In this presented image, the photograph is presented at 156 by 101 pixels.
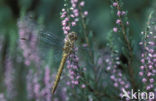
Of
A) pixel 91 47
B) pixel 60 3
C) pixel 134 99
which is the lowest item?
pixel 134 99

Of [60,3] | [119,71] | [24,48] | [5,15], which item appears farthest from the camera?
[5,15]

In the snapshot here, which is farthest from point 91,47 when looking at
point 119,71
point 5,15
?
point 5,15

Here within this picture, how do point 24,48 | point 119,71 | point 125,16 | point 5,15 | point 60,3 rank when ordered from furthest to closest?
point 5,15 → point 60,3 → point 24,48 → point 119,71 → point 125,16

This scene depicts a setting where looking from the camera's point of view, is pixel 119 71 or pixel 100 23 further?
pixel 100 23

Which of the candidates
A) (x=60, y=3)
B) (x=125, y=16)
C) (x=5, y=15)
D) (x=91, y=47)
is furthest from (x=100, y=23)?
(x=125, y=16)

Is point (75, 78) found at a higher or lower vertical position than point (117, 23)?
lower

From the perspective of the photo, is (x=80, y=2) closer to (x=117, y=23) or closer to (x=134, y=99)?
(x=117, y=23)
